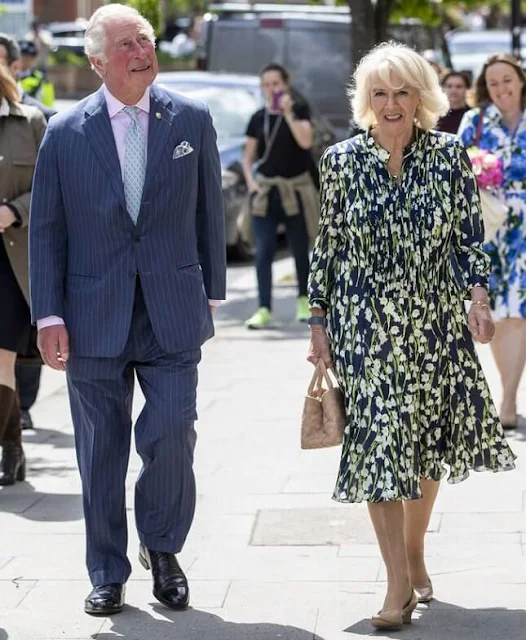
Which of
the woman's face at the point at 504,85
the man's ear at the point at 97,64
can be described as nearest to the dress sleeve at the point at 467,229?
the man's ear at the point at 97,64

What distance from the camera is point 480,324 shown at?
4855mm

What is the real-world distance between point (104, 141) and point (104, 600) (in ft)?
4.71

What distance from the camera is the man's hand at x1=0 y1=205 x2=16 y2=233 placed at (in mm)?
6707

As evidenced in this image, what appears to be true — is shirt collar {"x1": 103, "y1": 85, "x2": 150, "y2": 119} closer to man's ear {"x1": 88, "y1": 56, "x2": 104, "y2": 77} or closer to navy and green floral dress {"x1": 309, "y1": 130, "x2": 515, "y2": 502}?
man's ear {"x1": 88, "y1": 56, "x2": 104, "y2": 77}

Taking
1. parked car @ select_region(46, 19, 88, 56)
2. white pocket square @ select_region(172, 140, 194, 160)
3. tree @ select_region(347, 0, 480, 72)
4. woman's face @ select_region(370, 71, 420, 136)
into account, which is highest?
woman's face @ select_region(370, 71, 420, 136)

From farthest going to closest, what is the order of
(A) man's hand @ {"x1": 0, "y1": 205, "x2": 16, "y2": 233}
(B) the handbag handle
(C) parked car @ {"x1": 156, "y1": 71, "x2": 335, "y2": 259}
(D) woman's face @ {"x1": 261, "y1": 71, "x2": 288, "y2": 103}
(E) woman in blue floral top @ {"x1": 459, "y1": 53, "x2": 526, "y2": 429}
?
(C) parked car @ {"x1": 156, "y1": 71, "x2": 335, "y2": 259} → (D) woman's face @ {"x1": 261, "y1": 71, "x2": 288, "y2": 103} → (E) woman in blue floral top @ {"x1": 459, "y1": 53, "x2": 526, "y2": 429} → (A) man's hand @ {"x1": 0, "y1": 205, "x2": 16, "y2": 233} → (B) the handbag handle

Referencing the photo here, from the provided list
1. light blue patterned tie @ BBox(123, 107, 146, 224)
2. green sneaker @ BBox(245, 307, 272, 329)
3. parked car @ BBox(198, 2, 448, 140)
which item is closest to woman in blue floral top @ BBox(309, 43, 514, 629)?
light blue patterned tie @ BBox(123, 107, 146, 224)

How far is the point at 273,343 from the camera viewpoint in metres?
11.0

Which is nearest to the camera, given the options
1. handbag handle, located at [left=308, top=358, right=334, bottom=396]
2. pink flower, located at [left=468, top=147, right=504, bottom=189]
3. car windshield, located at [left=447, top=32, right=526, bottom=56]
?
handbag handle, located at [left=308, top=358, right=334, bottom=396]

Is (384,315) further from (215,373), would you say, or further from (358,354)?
(215,373)

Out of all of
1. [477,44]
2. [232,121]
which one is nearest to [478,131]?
[232,121]

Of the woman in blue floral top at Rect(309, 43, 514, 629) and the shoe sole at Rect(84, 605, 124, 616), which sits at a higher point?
the woman in blue floral top at Rect(309, 43, 514, 629)

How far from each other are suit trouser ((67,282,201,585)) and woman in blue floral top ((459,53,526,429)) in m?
3.08

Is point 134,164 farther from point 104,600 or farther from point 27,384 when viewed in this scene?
point 27,384
